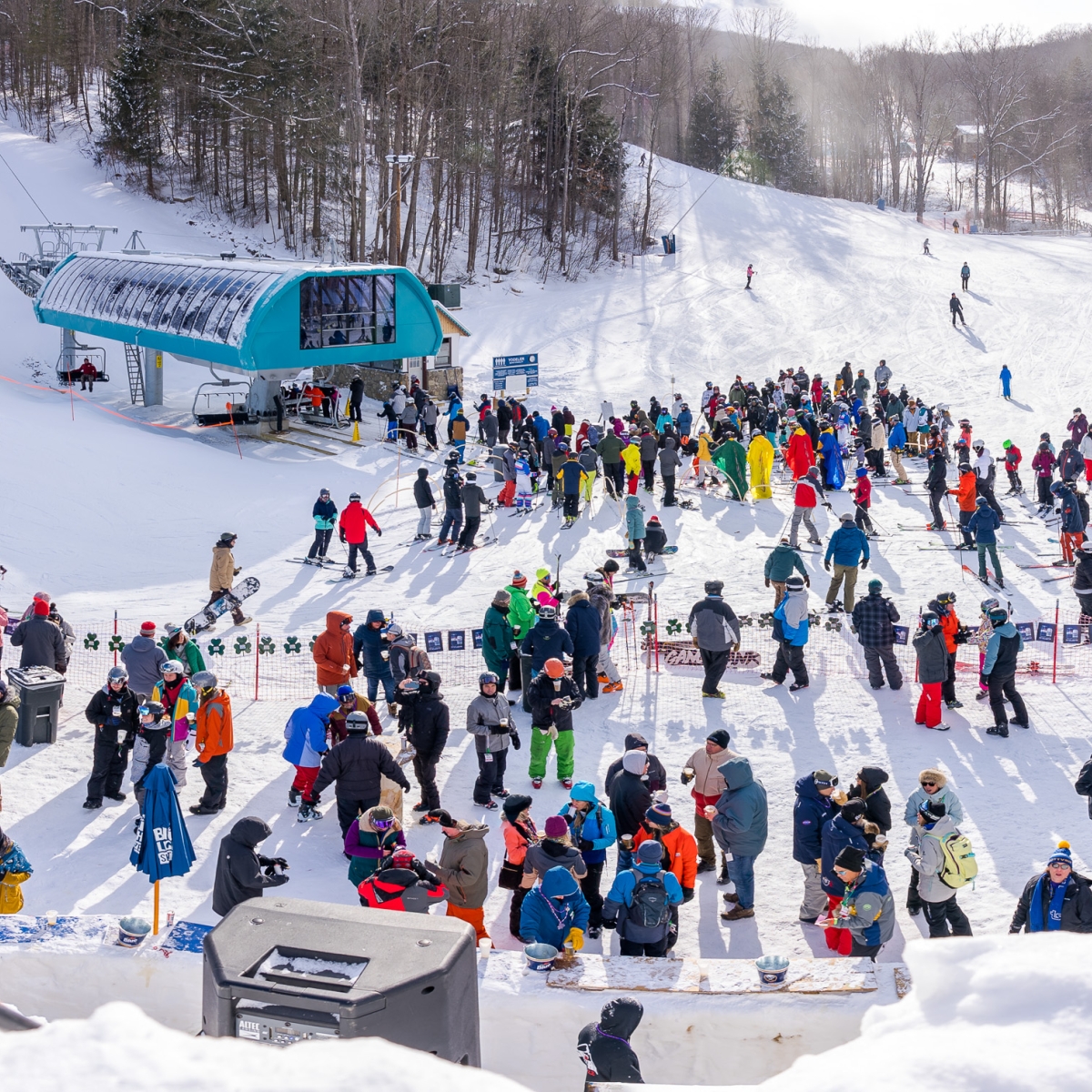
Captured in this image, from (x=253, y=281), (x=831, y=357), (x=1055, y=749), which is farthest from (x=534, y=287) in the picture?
(x=1055, y=749)

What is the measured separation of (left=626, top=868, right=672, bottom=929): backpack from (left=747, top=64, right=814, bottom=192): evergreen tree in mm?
67113

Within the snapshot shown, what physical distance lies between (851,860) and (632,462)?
1374 centimetres

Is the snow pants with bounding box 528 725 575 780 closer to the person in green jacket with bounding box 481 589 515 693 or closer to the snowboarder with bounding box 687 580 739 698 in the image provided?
the person in green jacket with bounding box 481 589 515 693

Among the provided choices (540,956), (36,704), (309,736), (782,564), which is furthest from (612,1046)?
(782,564)

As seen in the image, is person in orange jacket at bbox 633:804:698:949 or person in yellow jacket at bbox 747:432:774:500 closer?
person in orange jacket at bbox 633:804:698:949

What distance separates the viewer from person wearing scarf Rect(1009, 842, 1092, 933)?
6574 millimetres

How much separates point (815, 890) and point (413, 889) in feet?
9.00

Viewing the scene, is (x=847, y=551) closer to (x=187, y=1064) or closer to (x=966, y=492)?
(x=966, y=492)

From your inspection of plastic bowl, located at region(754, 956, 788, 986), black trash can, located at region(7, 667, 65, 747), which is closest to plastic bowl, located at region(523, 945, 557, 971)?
plastic bowl, located at region(754, 956, 788, 986)

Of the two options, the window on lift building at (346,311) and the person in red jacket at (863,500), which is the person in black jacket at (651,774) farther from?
the window on lift building at (346,311)

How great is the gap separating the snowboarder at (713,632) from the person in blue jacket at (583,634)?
97 cm

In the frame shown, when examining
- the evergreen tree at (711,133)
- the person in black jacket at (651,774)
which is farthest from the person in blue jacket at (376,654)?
the evergreen tree at (711,133)

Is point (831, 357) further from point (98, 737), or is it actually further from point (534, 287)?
point (98, 737)

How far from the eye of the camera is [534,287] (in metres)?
45.3
